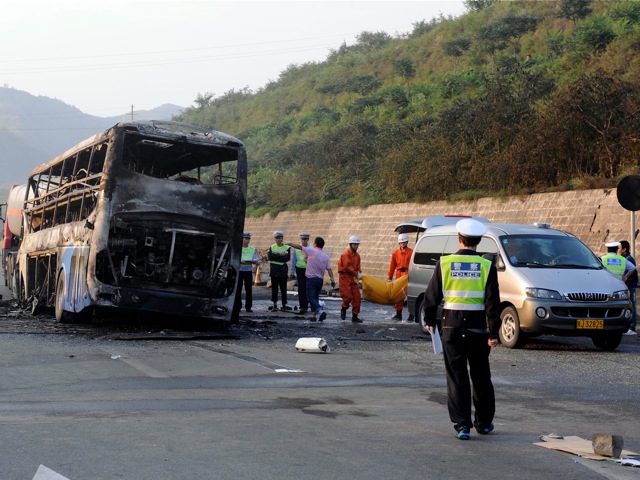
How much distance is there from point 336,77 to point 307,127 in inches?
481

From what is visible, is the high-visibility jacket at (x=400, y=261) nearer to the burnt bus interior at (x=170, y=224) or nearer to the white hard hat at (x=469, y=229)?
the burnt bus interior at (x=170, y=224)

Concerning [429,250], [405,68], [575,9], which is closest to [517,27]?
[575,9]

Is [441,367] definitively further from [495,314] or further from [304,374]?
[495,314]

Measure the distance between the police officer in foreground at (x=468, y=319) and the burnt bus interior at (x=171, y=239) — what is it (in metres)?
9.72

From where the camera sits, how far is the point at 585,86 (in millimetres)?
31047

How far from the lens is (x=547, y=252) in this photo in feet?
55.5

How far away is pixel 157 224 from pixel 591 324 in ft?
23.9

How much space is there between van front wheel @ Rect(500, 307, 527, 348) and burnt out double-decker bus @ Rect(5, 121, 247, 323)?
477 cm

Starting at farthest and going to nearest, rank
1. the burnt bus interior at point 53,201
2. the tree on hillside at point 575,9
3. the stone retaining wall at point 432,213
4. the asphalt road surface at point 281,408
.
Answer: the tree on hillside at point 575,9
the stone retaining wall at point 432,213
the burnt bus interior at point 53,201
the asphalt road surface at point 281,408

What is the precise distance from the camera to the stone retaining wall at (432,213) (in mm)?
27266

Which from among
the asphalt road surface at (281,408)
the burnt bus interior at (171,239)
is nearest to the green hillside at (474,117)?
the burnt bus interior at (171,239)

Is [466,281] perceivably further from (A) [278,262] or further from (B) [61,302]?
(A) [278,262]

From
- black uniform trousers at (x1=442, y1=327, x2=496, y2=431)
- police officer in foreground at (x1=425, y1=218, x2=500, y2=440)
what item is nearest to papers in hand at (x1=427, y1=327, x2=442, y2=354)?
police officer in foreground at (x1=425, y1=218, x2=500, y2=440)

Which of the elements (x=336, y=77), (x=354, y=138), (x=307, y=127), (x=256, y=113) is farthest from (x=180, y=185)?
(x=256, y=113)
